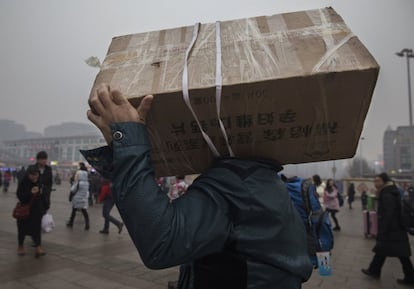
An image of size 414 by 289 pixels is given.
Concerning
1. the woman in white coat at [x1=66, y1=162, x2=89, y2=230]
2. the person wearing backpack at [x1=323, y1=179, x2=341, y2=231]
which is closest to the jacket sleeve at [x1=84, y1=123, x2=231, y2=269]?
the woman in white coat at [x1=66, y1=162, x2=89, y2=230]

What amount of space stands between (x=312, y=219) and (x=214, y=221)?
313cm

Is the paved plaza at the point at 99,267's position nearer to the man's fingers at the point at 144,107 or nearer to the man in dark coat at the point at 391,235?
the man in dark coat at the point at 391,235

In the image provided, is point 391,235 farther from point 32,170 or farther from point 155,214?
point 32,170

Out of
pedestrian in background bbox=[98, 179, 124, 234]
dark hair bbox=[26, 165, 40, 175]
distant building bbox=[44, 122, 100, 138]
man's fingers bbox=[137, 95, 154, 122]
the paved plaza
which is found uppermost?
distant building bbox=[44, 122, 100, 138]

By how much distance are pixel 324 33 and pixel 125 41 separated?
0.91 meters

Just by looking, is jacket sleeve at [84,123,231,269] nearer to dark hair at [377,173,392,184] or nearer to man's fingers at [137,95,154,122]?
man's fingers at [137,95,154,122]

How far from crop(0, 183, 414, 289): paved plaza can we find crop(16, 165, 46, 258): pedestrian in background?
282 millimetres

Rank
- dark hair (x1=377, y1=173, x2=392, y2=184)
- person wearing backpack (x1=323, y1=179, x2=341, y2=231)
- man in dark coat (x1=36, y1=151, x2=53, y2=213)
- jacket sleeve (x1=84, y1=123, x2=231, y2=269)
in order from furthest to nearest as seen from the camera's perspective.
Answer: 1. person wearing backpack (x1=323, y1=179, x2=341, y2=231)
2. man in dark coat (x1=36, y1=151, x2=53, y2=213)
3. dark hair (x1=377, y1=173, x2=392, y2=184)
4. jacket sleeve (x1=84, y1=123, x2=231, y2=269)

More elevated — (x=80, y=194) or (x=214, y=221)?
(x=214, y=221)

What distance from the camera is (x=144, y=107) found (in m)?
1.27

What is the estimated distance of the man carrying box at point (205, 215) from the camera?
3.81ft

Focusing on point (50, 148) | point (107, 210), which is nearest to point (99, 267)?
point (107, 210)

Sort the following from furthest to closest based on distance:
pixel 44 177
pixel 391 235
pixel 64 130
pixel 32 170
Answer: pixel 64 130
pixel 44 177
pixel 32 170
pixel 391 235

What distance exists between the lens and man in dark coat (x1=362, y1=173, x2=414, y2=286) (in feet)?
17.9
